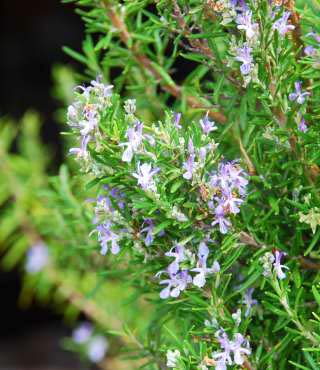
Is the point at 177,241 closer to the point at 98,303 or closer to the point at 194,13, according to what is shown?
the point at 194,13

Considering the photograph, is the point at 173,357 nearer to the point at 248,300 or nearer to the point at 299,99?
the point at 248,300

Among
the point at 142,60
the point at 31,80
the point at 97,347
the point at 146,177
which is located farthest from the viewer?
the point at 31,80

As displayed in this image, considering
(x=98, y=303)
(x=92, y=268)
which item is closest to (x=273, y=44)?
(x=92, y=268)

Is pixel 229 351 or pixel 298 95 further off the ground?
pixel 298 95

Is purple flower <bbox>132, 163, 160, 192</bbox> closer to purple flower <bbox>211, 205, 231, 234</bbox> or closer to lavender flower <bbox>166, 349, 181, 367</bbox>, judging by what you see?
purple flower <bbox>211, 205, 231, 234</bbox>

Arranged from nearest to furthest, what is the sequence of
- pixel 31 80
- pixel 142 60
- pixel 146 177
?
1. pixel 146 177
2. pixel 142 60
3. pixel 31 80

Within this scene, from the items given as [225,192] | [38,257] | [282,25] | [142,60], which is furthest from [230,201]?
[38,257]

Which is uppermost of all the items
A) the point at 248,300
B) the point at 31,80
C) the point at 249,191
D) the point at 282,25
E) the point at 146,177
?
the point at 282,25
